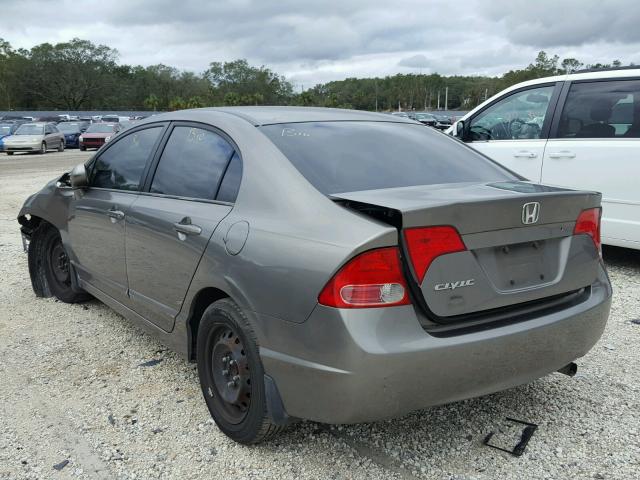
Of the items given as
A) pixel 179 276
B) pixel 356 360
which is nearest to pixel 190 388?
pixel 179 276

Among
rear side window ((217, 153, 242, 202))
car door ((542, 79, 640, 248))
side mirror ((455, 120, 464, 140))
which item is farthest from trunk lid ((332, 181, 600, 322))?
side mirror ((455, 120, 464, 140))

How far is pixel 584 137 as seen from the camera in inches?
230

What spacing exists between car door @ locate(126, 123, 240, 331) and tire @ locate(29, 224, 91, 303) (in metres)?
1.57

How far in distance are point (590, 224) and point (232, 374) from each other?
1.87 m

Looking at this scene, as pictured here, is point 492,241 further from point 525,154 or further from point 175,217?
point 525,154

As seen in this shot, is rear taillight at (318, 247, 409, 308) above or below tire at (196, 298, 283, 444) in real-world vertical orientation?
above

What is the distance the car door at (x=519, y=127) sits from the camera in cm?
618

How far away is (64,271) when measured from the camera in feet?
16.3

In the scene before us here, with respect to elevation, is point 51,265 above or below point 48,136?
above

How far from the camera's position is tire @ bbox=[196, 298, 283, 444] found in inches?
102

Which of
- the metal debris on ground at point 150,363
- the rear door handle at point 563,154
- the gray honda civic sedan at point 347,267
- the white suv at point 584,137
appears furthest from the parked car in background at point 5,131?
the gray honda civic sedan at point 347,267

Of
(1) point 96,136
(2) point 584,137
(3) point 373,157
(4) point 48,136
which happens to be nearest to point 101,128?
(1) point 96,136

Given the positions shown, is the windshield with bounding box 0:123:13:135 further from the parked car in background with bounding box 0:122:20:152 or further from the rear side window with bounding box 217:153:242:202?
the rear side window with bounding box 217:153:242:202

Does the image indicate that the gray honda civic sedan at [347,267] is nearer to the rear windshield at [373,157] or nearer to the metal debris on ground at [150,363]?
the rear windshield at [373,157]
